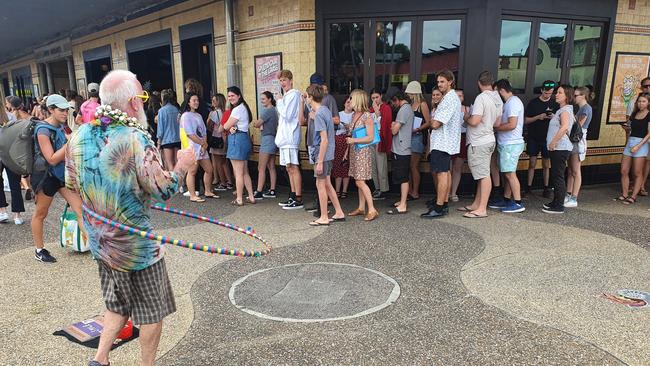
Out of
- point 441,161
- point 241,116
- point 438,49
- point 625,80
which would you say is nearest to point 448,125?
point 441,161

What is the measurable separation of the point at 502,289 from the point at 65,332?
3.64 metres

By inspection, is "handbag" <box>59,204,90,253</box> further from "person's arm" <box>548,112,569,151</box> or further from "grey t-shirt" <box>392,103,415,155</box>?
"person's arm" <box>548,112,569,151</box>

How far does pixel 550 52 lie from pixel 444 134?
3.81 m

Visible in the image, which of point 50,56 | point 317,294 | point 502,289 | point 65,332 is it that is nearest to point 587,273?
point 502,289

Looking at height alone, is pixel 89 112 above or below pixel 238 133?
above

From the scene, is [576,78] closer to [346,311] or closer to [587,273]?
[587,273]

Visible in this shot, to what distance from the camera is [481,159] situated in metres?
6.03

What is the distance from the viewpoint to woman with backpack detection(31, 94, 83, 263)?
417 cm

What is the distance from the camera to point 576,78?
332 inches

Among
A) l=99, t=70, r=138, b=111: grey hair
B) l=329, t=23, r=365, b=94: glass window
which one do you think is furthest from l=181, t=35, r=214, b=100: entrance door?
l=99, t=70, r=138, b=111: grey hair

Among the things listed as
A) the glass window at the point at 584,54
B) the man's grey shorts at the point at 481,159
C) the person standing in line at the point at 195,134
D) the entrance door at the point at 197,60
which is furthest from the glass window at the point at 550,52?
the entrance door at the point at 197,60

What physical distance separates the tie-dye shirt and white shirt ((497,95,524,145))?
5367 mm

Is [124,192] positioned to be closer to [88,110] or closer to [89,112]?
[89,112]

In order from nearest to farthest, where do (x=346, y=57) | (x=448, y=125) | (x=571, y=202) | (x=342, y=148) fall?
(x=448, y=125) → (x=342, y=148) → (x=571, y=202) → (x=346, y=57)
